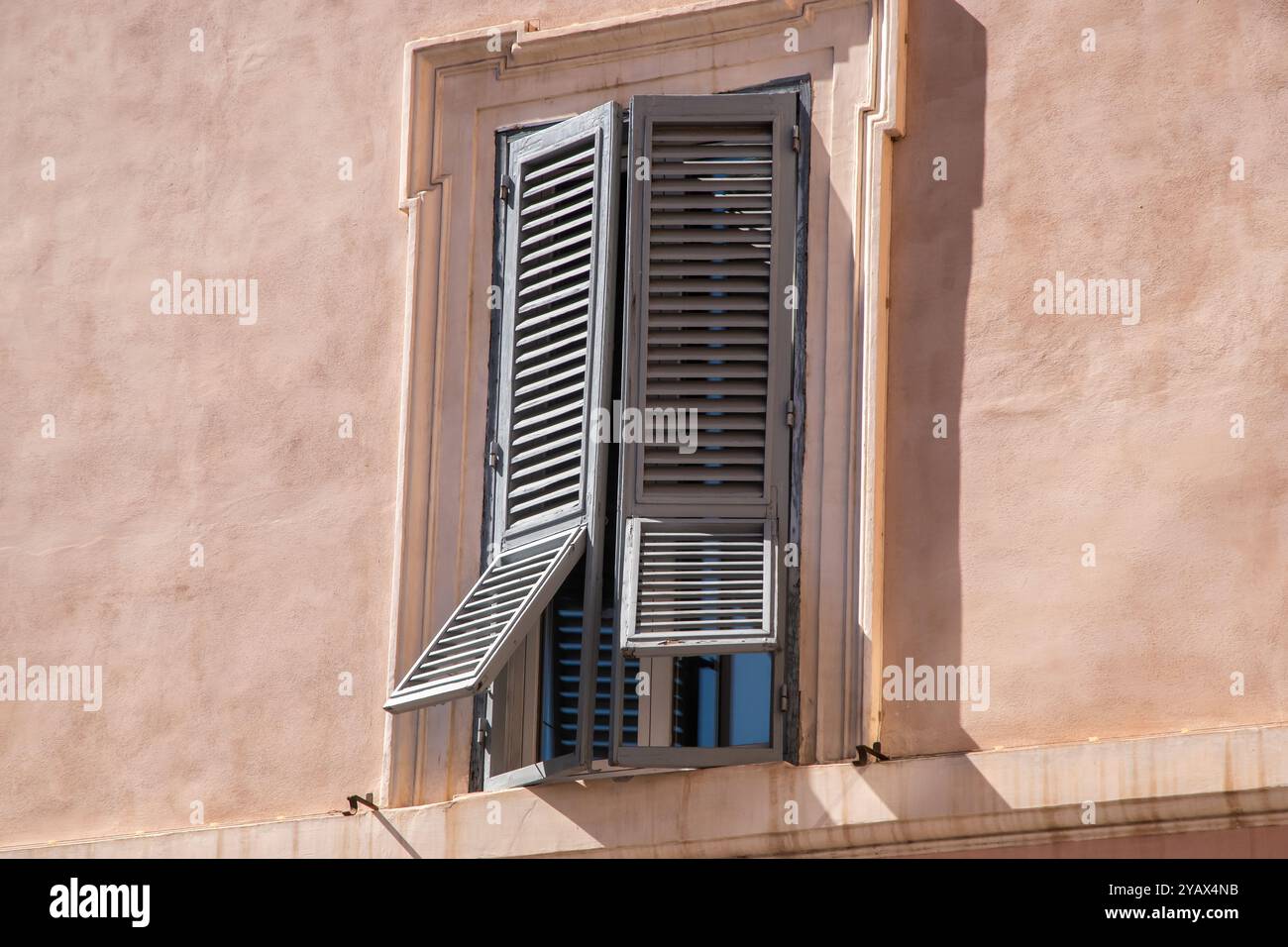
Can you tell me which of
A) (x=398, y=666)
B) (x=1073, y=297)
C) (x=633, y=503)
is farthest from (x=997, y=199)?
(x=398, y=666)

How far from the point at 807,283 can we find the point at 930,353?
0.59 meters

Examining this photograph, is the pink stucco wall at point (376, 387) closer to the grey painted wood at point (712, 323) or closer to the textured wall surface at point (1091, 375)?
the textured wall surface at point (1091, 375)

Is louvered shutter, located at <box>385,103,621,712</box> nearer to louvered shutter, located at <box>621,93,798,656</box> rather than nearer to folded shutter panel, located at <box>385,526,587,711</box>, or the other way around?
folded shutter panel, located at <box>385,526,587,711</box>

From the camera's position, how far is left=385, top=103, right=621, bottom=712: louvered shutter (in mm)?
9359

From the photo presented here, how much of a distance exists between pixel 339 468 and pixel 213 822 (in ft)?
5.12

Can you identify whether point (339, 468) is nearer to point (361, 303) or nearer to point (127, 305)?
point (361, 303)

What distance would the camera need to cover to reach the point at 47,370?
1112 cm

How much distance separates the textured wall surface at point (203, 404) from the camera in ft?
33.6

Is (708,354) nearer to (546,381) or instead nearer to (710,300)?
(710,300)

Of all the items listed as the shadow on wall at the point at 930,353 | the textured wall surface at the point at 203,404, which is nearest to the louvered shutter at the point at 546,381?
the textured wall surface at the point at 203,404

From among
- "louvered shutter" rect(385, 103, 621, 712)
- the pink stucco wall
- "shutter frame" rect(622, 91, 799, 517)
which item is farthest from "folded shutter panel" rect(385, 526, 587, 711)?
the pink stucco wall

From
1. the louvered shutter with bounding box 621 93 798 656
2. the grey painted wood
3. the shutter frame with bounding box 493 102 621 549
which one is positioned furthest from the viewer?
the shutter frame with bounding box 493 102 621 549

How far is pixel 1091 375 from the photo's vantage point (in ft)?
29.2

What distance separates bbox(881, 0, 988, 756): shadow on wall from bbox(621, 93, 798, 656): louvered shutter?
439 millimetres
